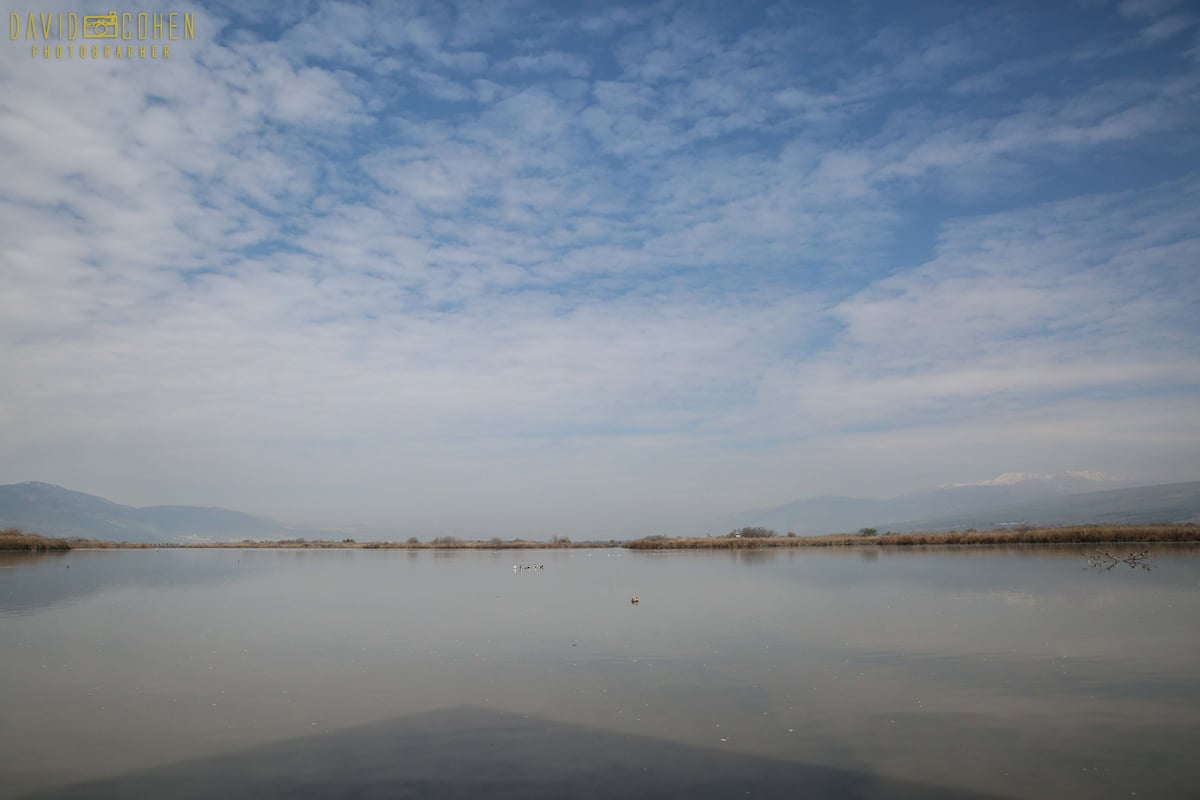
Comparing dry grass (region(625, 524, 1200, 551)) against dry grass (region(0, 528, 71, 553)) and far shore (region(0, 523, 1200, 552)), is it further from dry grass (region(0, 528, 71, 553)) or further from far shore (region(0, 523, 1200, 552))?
dry grass (region(0, 528, 71, 553))

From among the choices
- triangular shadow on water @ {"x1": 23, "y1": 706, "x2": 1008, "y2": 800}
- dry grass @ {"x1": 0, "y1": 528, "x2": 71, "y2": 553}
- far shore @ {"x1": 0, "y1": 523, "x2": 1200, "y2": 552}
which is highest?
triangular shadow on water @ {"x1": 23, "y1": 706, "x2": 1008, "y2": 800}

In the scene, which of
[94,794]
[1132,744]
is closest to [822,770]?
[1132,744]

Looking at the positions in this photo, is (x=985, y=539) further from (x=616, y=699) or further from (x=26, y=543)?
(x=26, y=543)

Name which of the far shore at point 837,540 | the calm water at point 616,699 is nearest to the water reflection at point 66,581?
the calm water at point 616,699

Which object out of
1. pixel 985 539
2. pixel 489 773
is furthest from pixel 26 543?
pixel 985 539

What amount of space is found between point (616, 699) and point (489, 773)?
152 inches

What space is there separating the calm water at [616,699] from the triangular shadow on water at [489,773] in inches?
1.6

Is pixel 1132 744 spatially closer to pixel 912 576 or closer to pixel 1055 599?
pixel 1055 599

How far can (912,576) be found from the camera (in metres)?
34.3

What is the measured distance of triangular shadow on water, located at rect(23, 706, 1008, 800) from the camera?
312 inches

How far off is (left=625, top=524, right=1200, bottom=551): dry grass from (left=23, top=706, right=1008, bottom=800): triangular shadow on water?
205 feet

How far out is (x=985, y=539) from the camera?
65812 mm

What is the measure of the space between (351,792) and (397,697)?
4477mm

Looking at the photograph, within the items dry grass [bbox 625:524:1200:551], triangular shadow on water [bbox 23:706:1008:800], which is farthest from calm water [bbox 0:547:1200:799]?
dry grass [bbox 625:524:1200:551]
